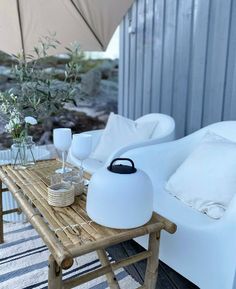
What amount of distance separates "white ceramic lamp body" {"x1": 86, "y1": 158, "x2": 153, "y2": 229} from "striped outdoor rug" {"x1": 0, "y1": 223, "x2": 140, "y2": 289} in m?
0.68

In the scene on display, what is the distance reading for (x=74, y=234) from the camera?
1.13 m

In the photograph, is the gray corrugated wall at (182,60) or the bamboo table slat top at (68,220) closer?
the bamboo table slat top at (68,220)

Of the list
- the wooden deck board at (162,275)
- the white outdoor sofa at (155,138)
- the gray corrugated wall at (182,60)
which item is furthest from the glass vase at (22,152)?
the gray corrugated wall at (182,60)

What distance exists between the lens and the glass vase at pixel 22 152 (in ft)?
6.16

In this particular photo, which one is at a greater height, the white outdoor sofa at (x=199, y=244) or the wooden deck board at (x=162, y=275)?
the white outdoor sofa at (x=199, y=244)

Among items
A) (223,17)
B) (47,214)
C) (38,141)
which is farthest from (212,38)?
(38,141)

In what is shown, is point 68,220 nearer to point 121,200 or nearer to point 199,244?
point 121,200

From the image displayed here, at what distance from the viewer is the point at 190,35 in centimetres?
254

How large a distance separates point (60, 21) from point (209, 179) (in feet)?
6.46

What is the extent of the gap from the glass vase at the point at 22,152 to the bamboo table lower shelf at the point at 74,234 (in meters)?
0.34

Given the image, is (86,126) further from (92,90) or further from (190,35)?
A: (190,35)

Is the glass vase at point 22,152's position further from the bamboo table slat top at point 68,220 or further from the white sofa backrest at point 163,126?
the white sofa backrest at point 163,126

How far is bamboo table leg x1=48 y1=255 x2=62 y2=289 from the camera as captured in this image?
1071 mm

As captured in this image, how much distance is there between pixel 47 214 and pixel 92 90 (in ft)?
13.1
